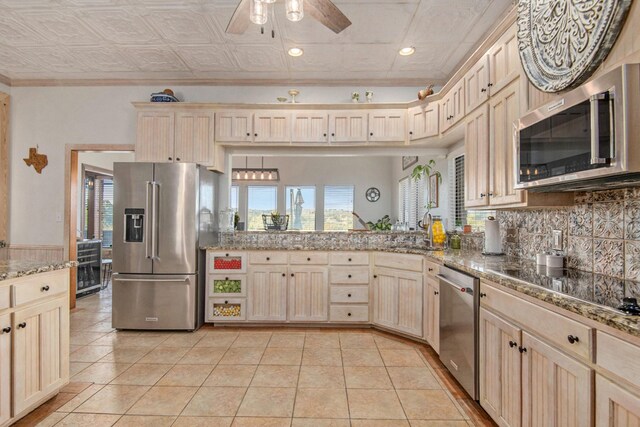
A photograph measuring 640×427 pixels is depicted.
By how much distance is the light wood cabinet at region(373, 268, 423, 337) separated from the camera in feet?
10.4

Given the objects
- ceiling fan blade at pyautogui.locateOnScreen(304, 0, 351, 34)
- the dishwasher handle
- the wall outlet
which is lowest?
the dishwasher handle

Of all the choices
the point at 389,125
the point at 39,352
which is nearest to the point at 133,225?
the point at 39,352

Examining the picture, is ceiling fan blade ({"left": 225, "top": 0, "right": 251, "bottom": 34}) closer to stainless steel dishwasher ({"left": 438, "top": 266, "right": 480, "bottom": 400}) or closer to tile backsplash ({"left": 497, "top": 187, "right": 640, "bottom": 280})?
stainless steel dishwasher ({"left": 438, "top": 266, "right": 480, "bottom": 400})

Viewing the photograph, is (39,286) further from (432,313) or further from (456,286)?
(432,313)

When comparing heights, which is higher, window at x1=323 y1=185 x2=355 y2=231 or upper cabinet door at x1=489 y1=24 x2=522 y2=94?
upper cabinet door at x1=489 y1=24 x2=522 y2=94

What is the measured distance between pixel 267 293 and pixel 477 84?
2.83m

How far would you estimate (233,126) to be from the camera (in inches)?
154

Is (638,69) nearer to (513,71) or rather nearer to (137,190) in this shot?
(513,71)

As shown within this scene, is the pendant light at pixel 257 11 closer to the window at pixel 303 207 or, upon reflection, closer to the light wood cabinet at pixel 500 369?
the light wood cabinet at pixel 500 369

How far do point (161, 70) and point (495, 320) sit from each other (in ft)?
14.1

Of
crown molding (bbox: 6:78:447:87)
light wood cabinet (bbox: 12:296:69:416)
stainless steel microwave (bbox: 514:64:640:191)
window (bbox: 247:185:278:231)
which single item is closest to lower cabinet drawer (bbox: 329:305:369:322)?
stainless steel microwave (bbox: 514:64:640:191)

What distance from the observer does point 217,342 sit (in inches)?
128

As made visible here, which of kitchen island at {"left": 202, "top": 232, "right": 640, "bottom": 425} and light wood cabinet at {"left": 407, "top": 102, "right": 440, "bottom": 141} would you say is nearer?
kitchen island at {"left": 202, "top": 232, "right": 640, "bottom": 425}

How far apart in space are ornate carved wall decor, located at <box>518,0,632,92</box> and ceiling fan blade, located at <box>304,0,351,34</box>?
3.60 feet
